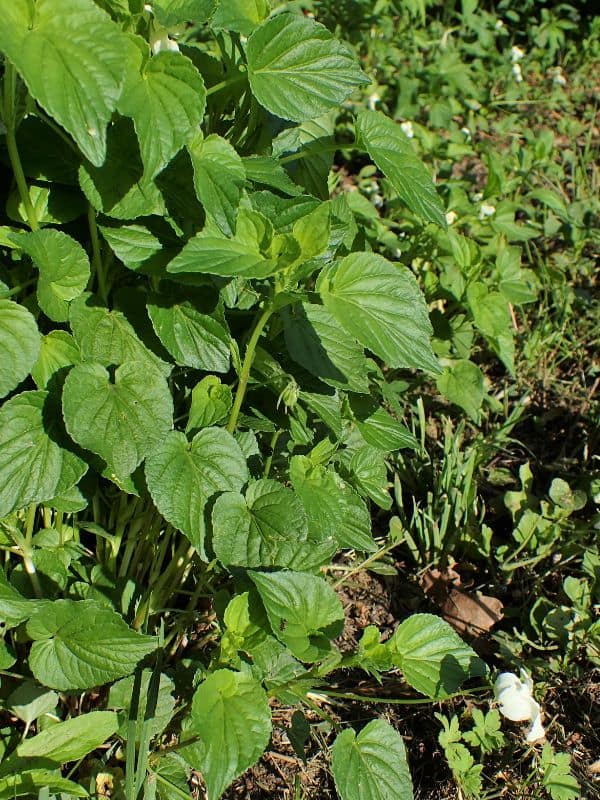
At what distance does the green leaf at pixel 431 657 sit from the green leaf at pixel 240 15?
943 millimetres

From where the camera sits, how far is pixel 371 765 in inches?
50.4

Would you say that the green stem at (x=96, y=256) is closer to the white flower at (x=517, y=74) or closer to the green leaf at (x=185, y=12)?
the green leaf at (x=185, y=12)

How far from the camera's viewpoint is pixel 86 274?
49.1 inches

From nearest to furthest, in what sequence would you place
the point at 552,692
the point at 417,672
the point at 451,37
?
the point at 417,672
the point at 552,692
the point at 451,37

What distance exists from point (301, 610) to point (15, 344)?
57 cm

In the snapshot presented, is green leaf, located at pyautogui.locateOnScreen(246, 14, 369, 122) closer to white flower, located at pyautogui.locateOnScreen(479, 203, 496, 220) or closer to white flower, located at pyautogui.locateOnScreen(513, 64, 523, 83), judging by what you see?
white flower, located at pyautogui.locateOnScreen(479, 203, 496, 220)

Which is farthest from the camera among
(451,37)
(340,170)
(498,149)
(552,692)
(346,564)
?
(451,37)

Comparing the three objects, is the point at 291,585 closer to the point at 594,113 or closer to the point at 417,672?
the point at 417,672

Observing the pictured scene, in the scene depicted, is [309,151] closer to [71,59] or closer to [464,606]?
[71,59]

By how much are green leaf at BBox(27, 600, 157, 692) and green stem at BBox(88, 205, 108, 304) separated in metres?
0.49

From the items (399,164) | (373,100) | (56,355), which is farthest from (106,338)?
(373,100)

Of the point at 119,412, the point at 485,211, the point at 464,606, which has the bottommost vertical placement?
the point at 464,606

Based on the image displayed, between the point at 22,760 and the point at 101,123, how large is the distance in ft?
3.23

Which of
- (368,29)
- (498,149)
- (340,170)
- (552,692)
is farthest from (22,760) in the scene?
(368,29)
